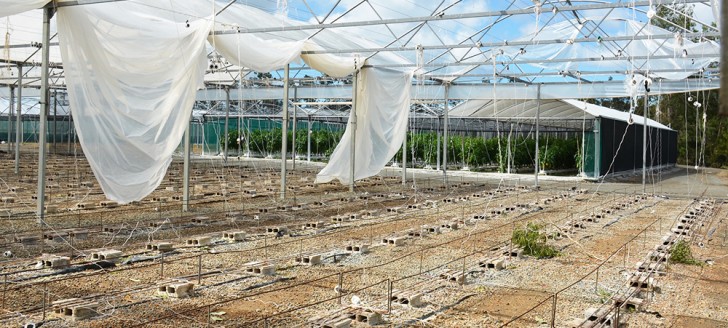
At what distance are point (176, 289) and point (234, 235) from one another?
139 inches

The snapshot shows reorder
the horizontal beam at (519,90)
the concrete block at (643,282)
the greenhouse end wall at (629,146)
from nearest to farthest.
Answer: the concrete block at (643,282) → the horizontal beam at (519,90) → the greenhouse end wall at (629,146)

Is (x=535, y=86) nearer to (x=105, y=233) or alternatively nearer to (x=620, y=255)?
(x=620, y=255)

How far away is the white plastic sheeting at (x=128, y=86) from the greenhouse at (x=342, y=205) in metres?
0.03

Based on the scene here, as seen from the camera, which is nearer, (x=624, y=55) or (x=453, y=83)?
(x=624, y=55)

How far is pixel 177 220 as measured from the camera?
11445 millimetres

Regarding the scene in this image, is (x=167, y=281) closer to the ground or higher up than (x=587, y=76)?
closer to the ground

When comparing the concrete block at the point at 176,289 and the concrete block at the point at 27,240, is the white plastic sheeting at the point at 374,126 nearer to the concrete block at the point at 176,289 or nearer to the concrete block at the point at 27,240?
the concrete block at the point at 27,240

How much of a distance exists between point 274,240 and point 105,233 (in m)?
2.52

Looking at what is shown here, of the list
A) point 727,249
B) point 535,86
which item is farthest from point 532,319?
point 535,86

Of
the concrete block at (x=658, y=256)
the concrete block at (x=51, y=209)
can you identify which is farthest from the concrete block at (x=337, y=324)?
the concrete block at (x=51, y=209)

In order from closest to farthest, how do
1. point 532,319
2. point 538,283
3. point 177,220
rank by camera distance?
point 532,319, point 538,283, point 177,220

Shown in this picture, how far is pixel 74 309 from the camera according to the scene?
5.47 metres

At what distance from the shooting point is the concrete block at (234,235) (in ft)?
32.1

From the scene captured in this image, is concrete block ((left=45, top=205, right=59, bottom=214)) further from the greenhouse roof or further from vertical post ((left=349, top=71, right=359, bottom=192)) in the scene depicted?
the greenhouse roof
